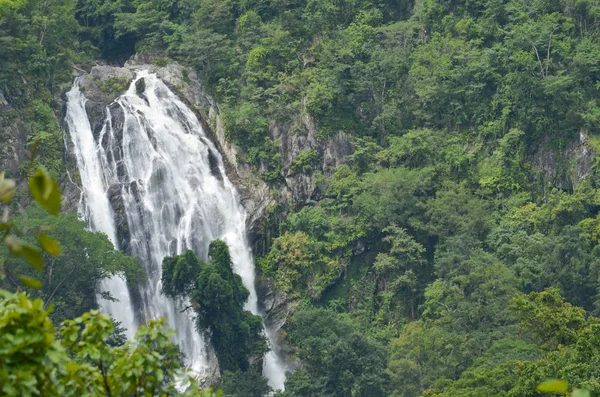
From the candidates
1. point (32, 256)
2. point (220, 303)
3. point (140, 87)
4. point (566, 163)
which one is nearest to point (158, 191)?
point (140, 87)

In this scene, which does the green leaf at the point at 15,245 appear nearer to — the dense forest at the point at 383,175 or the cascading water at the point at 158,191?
the dense forest at the point at 383,175

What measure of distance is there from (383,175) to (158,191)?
6333 mm

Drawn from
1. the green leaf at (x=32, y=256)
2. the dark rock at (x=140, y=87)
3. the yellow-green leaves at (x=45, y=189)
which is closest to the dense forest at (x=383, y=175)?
the dark rock at (x=140, y=87)

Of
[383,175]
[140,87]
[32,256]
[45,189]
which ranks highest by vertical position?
[45,189]

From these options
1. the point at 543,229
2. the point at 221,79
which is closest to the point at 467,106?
the point at 543,229

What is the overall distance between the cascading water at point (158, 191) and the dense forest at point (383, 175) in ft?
3.00

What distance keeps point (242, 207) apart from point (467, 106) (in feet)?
23.4

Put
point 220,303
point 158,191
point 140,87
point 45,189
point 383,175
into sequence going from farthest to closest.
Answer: point 140,87 < point 158,191 < point 383,175 < point 220,303 < point 45,189

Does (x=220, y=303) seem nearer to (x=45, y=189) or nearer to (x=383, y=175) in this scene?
(x=383, y=175)

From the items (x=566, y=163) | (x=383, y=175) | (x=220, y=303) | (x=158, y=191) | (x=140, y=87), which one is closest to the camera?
(x=220, y=303)

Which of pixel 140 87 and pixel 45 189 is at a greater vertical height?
pixel 45 189

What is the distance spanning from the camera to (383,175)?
103 ft

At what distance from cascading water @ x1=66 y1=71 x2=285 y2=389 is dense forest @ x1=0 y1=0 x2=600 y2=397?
0.91 meters

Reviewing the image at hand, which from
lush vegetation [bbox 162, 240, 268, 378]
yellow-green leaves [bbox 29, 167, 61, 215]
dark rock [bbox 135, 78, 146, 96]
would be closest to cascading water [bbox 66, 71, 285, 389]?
dark rock [bbox 135, 78, 146, 96]
